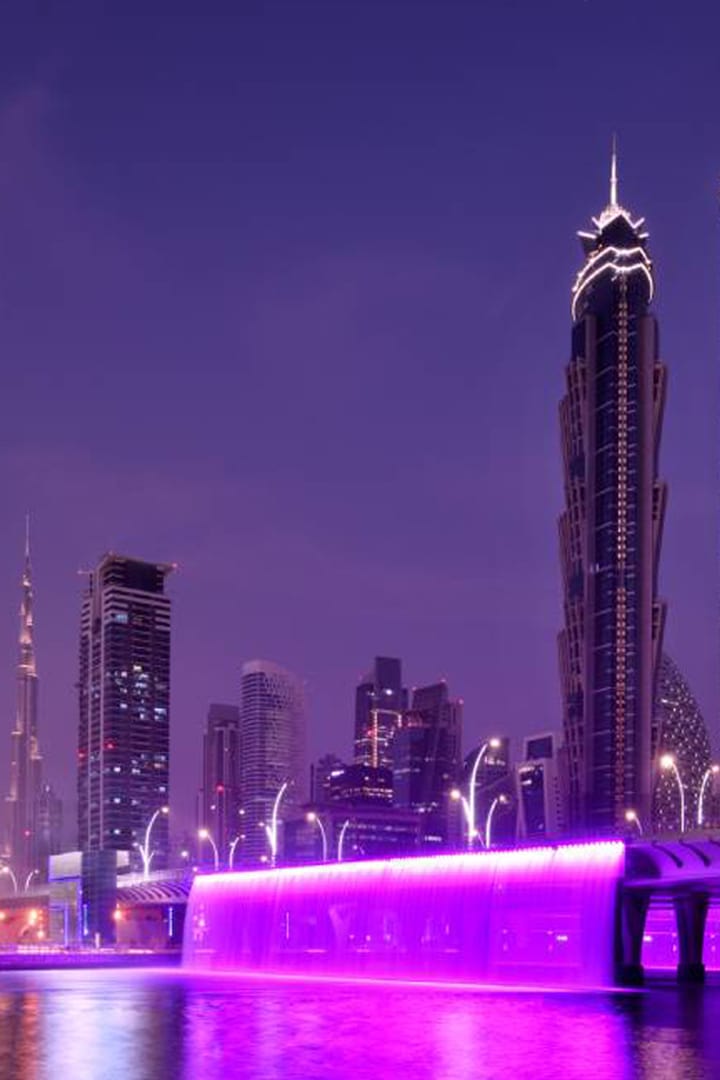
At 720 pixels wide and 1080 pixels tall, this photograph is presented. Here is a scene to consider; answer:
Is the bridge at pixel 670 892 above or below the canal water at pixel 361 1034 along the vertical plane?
above

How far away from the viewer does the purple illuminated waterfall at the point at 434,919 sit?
320 feet

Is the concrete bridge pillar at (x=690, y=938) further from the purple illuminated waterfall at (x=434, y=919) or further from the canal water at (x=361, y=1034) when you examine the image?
the purple illuminated waterfall at (x=434, y=919)

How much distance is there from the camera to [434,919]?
113m

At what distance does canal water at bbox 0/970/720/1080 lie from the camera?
2103 inches

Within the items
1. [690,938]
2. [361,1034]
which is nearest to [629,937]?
[690,938]

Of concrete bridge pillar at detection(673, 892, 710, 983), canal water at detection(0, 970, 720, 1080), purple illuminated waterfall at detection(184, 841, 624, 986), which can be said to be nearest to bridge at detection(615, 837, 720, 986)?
concrete bridge pillar at detection(673, 892, 710, 983)

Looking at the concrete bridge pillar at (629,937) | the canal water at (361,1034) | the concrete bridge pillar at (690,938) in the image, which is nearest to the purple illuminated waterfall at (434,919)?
the concrete bridge pillar at (629,937)

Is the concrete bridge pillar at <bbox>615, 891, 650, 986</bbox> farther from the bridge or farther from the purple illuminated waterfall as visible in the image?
the purple illuminated waterfall

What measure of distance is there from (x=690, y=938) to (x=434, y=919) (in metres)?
19.8

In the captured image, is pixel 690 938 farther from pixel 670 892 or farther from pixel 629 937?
pixel 629 937

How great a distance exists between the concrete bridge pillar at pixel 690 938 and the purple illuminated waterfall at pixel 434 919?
8836 millimetres

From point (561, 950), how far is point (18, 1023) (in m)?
37.5

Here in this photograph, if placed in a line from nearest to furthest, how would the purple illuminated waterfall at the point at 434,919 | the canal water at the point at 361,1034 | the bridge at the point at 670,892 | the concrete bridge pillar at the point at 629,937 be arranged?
the canal water at the point at 361,1034, the bridge at the point at 670,892, the concrete bridge pillar at the point at 629,937, the purple illuminated waterfall at the point at 434,919

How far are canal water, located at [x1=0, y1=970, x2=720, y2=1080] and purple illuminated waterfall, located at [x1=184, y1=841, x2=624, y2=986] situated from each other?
268 inches
